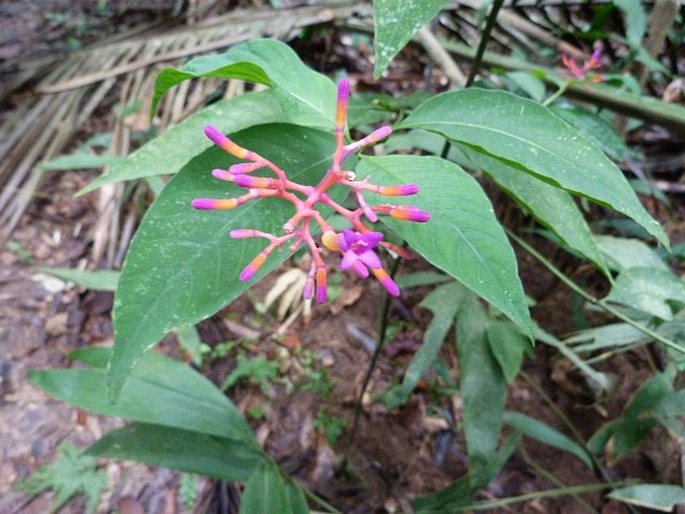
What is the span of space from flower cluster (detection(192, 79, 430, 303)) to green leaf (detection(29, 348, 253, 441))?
0.67m

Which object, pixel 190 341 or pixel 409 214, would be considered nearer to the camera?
pixel 409 214

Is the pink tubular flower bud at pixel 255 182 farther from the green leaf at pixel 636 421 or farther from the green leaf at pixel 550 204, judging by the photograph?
the green leaf at pixel 636 421

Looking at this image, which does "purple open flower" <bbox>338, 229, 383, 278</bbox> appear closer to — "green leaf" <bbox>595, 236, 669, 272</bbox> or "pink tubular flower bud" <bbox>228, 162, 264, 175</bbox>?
"pink tubular flower bud" <bbox>228, 162, 264, 175</bbox>

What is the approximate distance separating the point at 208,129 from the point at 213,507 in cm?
112

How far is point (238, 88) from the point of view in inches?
65.5

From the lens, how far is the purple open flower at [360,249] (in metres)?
0.43

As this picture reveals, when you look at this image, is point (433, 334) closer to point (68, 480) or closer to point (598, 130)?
point (598, 130)

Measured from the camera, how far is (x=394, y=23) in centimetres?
53

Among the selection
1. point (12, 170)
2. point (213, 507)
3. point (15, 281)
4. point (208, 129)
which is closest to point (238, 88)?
point (12, 170)

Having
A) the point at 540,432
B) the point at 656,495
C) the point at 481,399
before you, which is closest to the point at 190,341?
the point at 481,399

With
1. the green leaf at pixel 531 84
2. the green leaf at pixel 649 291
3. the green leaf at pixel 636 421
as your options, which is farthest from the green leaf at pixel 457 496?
the green leaf at pixel 531 84

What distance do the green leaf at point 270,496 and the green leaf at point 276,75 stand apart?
70 centimetres

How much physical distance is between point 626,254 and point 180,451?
37.3 inches

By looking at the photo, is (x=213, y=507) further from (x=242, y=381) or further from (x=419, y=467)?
(x=419, y=467)
